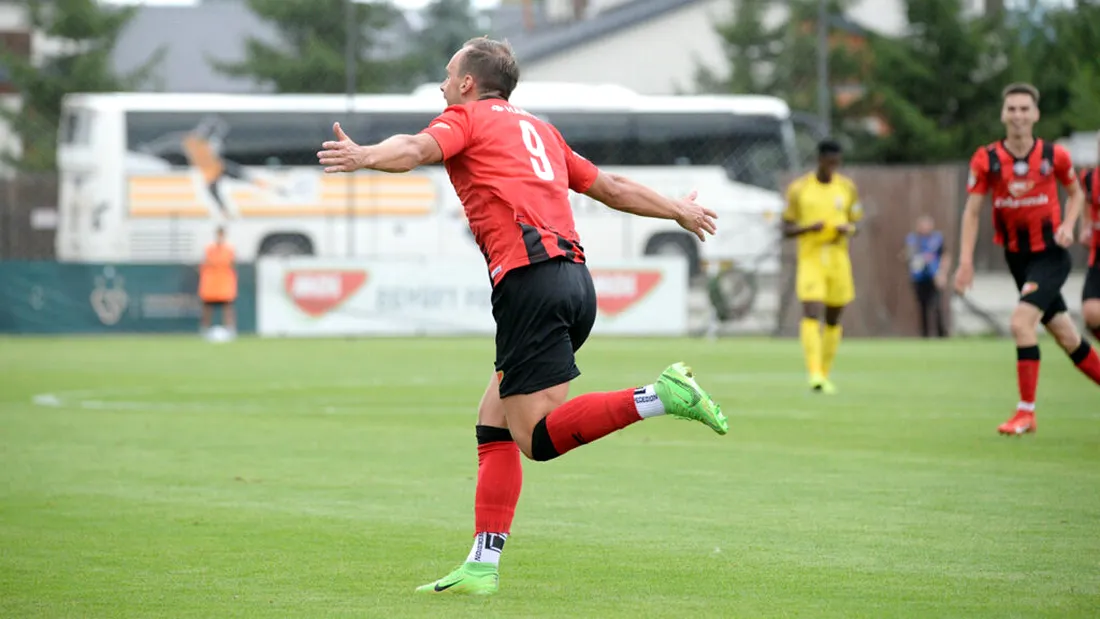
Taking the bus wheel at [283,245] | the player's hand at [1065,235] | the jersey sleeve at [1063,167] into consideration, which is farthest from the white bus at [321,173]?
the player's hand at [1065,235]

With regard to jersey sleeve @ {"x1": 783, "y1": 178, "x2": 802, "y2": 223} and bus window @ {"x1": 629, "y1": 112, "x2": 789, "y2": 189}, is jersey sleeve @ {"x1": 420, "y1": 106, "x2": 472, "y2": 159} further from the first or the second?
bus window @ {"x1": 629, "y1": 112, "x2": 789, "y2": 189}

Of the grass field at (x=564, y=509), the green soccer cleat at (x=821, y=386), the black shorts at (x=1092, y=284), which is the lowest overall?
the green soccer cleat at (x=821, y=386)

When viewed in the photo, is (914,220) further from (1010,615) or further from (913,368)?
(1010,615)

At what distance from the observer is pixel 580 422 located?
6281mm

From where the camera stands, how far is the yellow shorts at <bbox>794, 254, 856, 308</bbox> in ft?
54.9

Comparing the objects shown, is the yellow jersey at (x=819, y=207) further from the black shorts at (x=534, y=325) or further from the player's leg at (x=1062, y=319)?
the black shorts at (x=534, y=325)

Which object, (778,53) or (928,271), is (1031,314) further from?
(778,53)

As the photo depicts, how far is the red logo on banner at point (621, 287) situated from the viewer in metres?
30.9

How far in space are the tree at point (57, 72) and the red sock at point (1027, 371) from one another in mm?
44800

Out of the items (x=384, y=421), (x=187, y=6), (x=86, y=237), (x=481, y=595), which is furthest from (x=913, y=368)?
(x=187, y=6)

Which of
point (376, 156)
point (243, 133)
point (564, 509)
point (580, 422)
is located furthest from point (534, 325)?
point (243, 133)

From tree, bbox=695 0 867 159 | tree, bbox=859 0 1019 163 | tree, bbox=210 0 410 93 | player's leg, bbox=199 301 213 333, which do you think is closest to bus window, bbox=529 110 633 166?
tree, bbox=859 0 1019 163

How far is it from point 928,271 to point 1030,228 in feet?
61.4

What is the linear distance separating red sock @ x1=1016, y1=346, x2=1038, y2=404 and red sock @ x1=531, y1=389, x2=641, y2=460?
6.72 metres
